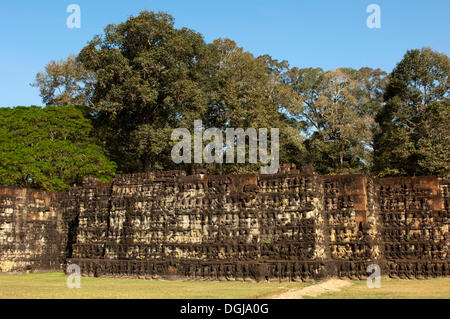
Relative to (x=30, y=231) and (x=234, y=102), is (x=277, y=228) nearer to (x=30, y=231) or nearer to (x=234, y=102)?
(x=30, y=231)

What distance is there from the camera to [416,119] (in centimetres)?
3631

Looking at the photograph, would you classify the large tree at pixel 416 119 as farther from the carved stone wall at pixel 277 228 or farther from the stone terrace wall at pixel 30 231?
the stone terrace wall at pixel 30 231

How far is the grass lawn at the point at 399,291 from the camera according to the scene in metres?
14.6

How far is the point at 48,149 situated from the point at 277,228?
68.1 ft

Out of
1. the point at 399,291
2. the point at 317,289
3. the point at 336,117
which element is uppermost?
the point at 336,117

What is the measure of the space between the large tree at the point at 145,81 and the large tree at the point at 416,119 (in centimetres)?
1482

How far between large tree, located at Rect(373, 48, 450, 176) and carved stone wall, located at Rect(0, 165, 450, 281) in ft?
40.4

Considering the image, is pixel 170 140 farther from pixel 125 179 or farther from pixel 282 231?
pixel 282 231

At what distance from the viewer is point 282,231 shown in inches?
856

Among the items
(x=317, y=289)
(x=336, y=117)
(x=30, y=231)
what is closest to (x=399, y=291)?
(x=317, y=289)

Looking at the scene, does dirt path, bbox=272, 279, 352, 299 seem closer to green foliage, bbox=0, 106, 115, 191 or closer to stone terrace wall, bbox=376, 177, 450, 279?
stone terrace wall, bbox=376, 177, 450, 279
